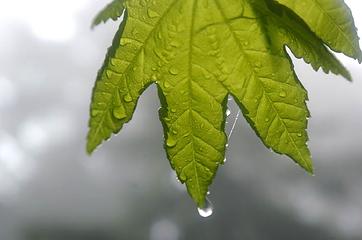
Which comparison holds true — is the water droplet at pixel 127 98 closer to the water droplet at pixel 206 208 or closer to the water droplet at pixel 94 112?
the water droplet at pixel 94 112

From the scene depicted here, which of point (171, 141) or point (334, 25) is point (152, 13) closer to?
point (171, 141)

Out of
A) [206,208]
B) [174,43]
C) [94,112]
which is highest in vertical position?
[174,43]

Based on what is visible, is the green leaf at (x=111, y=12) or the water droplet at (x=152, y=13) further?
the water droplet at (x=152, y=13)

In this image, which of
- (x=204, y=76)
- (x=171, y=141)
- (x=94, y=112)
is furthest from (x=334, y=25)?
(x=94, y=112)

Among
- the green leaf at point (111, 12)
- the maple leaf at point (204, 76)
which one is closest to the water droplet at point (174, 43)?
the maple leaf at point (204, 76)

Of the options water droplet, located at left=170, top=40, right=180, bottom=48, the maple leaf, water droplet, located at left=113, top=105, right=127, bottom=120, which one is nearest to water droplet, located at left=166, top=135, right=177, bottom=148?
the maple leaf

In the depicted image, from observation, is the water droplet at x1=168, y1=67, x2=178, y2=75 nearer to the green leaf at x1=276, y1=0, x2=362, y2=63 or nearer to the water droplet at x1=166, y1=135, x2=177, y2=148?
the water droplet at x1=166, y1=135, x2=177, y2=148

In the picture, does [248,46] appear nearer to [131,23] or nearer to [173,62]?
[173,62]

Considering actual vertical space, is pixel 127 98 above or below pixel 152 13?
below
